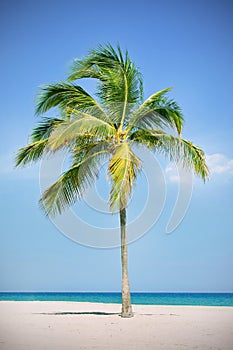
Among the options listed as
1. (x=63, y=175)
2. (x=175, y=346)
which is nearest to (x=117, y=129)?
(x=63, y=175)

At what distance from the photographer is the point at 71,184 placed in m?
14.4

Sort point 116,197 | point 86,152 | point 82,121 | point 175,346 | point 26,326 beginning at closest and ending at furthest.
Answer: point 175,346 → point 26,326 → point 116,197 → point 82,121 → point 86,152

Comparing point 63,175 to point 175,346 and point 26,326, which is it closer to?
point 26,326

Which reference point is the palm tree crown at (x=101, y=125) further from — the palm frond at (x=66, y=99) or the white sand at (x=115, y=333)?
the white sand at (x=115, y=333)

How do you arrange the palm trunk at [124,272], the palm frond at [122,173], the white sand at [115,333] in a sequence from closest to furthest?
the white sand at [115,333]
the palm frond at [122,173]
the palm trunk at [124,272]

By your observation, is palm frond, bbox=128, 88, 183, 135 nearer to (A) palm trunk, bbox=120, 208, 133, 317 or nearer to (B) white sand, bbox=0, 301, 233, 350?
(A) palm trunk, bbox=120, 208, 133, 317

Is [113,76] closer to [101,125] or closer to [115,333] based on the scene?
[101,125]

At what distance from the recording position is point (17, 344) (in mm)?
9328

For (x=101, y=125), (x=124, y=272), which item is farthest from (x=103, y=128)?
(x=124, y=272)

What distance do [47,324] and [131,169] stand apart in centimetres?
437

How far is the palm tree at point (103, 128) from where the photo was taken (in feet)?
46.6

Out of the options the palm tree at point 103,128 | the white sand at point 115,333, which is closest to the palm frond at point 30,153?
the palm tree at point 103,128

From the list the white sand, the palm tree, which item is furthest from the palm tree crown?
the white sand

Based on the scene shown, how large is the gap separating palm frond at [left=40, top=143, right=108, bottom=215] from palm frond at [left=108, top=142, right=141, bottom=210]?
0.79 meters
